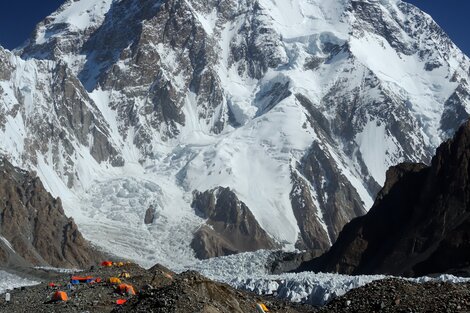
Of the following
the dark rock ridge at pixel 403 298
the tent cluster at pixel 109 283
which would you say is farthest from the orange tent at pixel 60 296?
the dark rock ridge at pixel 403 298

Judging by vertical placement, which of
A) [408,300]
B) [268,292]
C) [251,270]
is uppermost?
[408,300]

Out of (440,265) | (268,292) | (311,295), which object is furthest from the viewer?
(440,265)

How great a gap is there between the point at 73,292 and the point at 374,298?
77.8ft

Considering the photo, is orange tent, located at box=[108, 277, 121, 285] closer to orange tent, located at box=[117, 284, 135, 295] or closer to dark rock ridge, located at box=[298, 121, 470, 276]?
orange tent, located at box=[117, 284, 135, 295]

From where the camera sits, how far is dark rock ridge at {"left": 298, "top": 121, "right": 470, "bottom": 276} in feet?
419

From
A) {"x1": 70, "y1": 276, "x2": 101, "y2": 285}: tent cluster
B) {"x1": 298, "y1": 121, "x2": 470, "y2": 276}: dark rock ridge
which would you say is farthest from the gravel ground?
{"x1": 298, "y1": 121, "x2": 470, "y2": 276}: dark rock ridge

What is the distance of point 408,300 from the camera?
42875 millimetres

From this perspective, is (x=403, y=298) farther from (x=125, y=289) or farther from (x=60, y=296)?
(x=60, y=296)

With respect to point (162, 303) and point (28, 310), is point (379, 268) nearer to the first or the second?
point (28, 310)

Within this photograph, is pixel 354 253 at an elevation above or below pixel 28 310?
below

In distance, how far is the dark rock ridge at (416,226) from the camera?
12786 centimetres

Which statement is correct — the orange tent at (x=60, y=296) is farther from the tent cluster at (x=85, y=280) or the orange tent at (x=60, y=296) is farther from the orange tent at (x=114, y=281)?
the tent cluster at (x=85, y=280)

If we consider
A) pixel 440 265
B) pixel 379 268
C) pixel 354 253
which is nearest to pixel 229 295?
pixel 440 265

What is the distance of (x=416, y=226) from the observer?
483 feet
